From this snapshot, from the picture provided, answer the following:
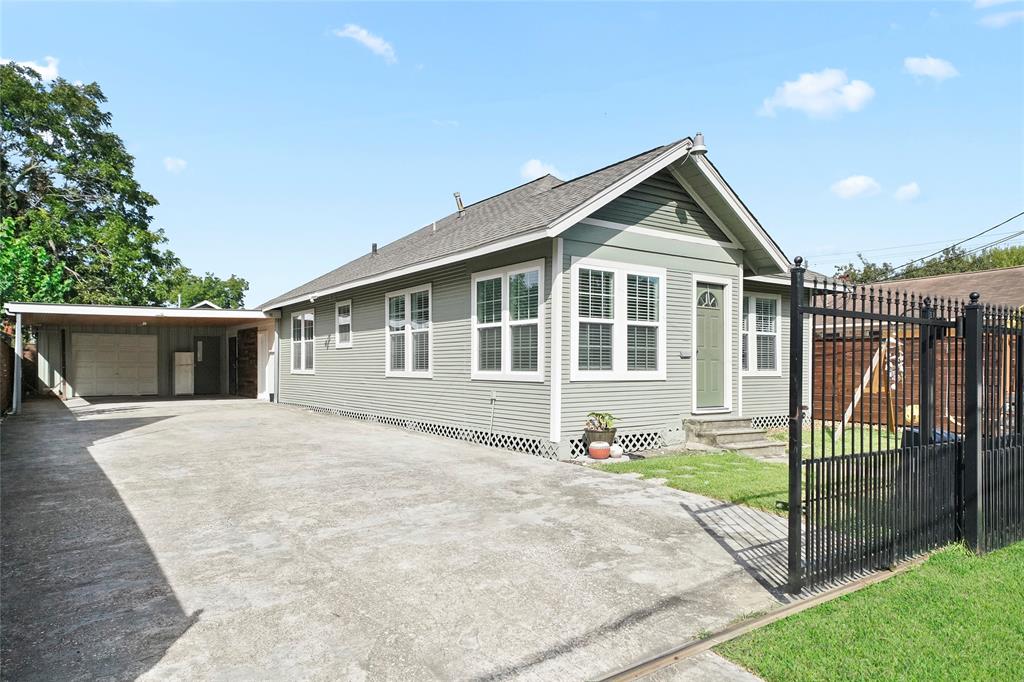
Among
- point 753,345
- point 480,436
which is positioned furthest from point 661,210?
point 480,436

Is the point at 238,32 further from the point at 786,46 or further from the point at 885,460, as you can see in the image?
the point at 885,460

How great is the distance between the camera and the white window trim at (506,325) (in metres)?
8.62

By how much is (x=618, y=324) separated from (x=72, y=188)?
2914cm

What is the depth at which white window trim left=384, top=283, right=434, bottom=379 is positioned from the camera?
11188mm

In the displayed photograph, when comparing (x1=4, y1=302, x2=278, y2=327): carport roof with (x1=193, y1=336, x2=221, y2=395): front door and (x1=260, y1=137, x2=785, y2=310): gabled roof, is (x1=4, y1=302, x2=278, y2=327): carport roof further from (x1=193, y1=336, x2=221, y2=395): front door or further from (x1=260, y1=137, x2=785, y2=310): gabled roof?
(x1=260, y1=137, x2=785, y2=310): gabled roof

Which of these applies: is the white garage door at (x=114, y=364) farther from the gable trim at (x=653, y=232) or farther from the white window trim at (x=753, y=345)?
the white window trim at (x=753, y=345)

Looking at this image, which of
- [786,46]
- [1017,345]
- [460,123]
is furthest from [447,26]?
[1017,345]

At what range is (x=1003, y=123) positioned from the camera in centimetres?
1714

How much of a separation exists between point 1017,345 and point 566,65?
11184 mm

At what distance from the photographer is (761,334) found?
12297 mm

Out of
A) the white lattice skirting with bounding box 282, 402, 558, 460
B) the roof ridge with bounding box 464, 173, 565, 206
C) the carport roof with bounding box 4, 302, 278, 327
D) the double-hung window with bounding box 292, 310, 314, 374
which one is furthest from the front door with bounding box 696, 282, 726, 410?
the carport roof with bounding box 4, 302, 278, 327

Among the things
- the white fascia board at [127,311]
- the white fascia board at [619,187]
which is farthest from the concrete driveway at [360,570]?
the white fascia board at [127,311]

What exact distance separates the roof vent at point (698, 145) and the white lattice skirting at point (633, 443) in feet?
14.9

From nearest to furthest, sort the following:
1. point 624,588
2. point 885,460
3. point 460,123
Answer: point 624,588, point 885,460, point 460,123
